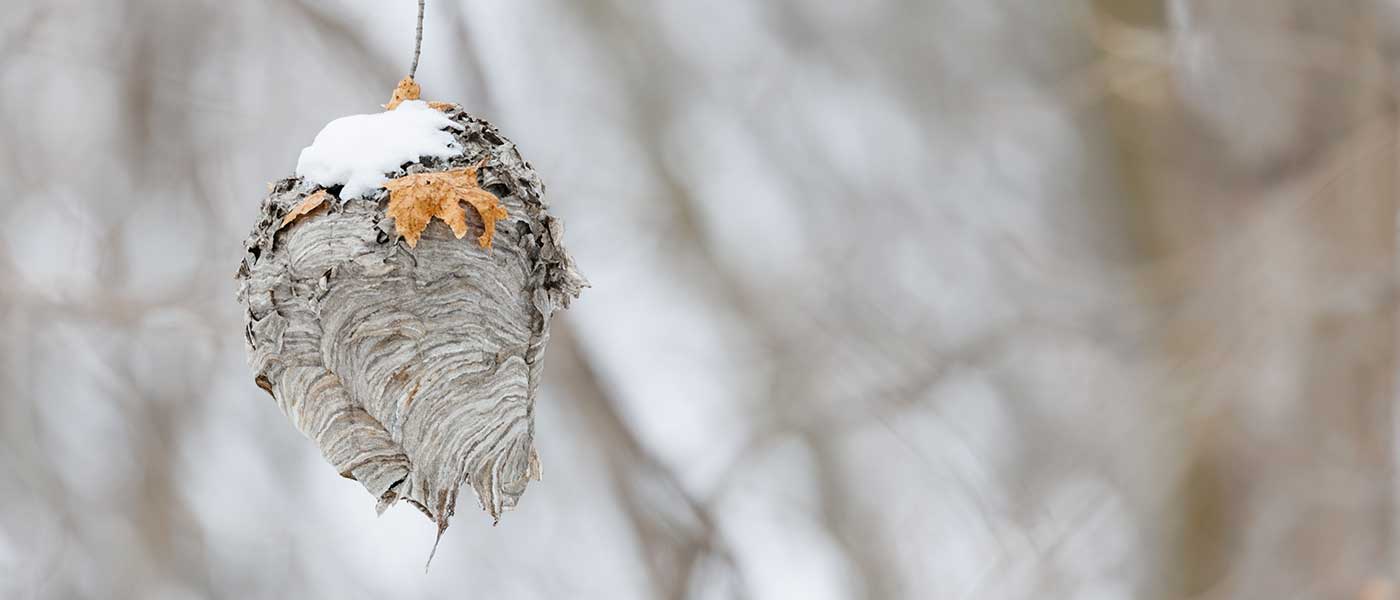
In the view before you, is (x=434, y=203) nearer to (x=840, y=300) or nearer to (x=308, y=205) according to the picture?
(x=308, y=205)

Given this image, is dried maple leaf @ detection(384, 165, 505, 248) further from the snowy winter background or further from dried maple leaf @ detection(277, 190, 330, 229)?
the snowy winter background

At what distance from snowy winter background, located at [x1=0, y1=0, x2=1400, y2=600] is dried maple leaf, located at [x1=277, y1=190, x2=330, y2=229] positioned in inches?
35.2

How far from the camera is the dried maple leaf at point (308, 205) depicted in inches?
36.9

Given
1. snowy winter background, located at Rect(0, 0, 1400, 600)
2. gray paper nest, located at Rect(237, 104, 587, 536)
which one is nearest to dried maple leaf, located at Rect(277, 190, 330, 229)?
gray paper nest, located at Rect(237, 104, 587, 536)

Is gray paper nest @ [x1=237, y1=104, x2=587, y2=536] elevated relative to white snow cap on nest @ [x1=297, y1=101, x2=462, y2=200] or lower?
lower

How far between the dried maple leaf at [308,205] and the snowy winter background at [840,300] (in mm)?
893

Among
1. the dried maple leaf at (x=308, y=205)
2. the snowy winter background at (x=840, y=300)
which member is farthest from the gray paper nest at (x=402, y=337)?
the snowy winter background at (x=840, y=300)

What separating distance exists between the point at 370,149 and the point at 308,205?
0.06m

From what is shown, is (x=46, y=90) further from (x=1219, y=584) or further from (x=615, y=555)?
(x=1219, y=584)

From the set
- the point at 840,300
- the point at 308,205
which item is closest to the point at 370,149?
the point at 308,205

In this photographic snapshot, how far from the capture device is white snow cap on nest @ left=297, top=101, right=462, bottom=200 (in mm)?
937

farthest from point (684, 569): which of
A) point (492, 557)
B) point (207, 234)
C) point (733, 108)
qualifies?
point (207, 234)

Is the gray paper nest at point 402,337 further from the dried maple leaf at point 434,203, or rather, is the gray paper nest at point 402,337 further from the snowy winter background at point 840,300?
the snowy winter background at point 840,300

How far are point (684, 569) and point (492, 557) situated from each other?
0.90 ft
